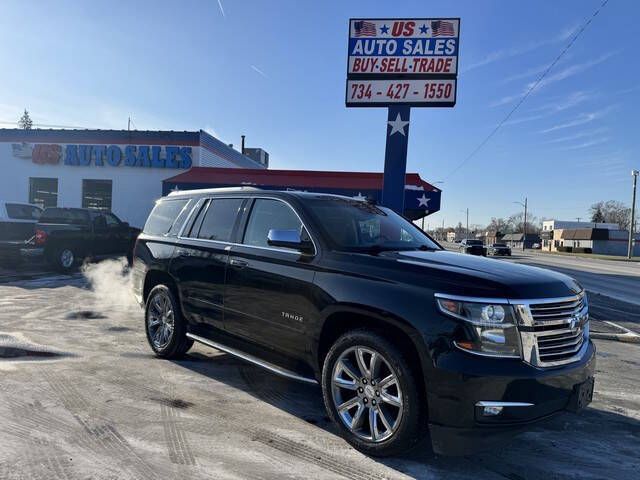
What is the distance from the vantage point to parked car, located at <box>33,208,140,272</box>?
1299 centimetres

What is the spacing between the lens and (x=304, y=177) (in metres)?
19.4

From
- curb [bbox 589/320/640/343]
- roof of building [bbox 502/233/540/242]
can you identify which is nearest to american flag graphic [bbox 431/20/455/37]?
curb [bbox 589/320/640/343]

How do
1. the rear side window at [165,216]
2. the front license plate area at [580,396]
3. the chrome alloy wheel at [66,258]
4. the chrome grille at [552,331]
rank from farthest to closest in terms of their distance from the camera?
the chrome alloy wheel at [66,258], the rear side window at [165,216], the front license plate area at [580,396], the chrome grille at [552,331]

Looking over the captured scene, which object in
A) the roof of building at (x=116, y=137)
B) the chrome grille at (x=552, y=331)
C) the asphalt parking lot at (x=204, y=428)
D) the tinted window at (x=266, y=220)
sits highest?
the roof of building at (x=116, y=137)

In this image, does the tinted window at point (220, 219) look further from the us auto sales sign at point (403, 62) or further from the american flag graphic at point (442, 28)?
the american flag graphic at point (442, 28)

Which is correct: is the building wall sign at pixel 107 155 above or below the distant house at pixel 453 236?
above

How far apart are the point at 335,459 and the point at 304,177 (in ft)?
54.3

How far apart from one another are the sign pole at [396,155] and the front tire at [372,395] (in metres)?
9.09

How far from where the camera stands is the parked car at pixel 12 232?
42.7 feet

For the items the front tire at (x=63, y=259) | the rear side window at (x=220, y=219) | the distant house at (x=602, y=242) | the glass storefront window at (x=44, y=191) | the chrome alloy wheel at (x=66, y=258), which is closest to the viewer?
the rear side window at (x=220, y=219)

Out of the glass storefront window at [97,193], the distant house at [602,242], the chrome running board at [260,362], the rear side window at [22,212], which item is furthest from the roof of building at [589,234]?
the chrome running board at [260,362]

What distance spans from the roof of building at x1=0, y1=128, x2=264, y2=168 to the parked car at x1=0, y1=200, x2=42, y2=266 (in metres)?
10.4

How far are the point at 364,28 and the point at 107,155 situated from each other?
55.5ft

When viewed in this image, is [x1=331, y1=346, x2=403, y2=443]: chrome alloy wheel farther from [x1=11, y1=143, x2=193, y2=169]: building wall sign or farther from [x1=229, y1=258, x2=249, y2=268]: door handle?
[x1=11, y1=143, x2=193, y2=169]: building wall sign
